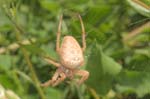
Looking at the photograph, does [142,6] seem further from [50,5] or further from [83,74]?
[50,5]

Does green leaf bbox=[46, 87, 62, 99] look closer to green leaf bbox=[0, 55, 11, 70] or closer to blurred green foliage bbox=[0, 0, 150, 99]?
blurred green foliage bbox=[0, 0, 150, 99]

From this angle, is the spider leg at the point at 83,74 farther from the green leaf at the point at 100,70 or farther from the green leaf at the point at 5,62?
the green leaf at the point at 5,62

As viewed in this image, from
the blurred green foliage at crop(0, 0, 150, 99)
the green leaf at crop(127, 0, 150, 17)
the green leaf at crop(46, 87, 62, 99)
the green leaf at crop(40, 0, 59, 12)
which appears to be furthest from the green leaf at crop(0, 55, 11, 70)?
the green leaf at crop(127, 0, 150, 17)

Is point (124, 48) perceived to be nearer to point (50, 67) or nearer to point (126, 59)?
point (126, 59)

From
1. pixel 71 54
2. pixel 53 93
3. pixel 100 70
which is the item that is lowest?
pixel 53 93

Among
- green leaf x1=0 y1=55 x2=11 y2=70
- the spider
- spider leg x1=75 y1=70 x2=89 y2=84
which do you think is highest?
the spider

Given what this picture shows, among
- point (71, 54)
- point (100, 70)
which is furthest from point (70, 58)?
point (100, 70)

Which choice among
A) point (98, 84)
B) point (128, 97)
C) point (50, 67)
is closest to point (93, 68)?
point (98, 84)
